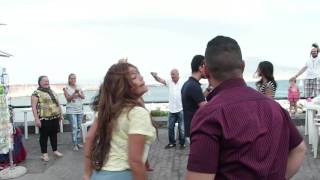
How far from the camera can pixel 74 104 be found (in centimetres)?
1030

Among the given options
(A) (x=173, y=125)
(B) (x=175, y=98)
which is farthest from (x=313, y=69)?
(A) (x=173, y=125)

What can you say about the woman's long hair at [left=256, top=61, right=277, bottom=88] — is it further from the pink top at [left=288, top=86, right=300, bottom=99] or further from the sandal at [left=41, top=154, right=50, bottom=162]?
the pink top at [left=288, top=86, right=300, bottom=99]

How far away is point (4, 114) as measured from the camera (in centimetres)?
820

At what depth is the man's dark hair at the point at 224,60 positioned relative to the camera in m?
2.14

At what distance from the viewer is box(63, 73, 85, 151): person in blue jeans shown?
10.2 meters

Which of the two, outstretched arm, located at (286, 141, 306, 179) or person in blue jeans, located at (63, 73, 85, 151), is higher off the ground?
outstretched arm, located at (286, 141, 306, 179)

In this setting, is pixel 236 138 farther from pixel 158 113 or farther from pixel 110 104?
pixel 158 113

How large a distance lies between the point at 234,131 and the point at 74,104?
28.1 feet

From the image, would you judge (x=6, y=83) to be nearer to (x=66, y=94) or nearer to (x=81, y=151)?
(x=66, y=94)

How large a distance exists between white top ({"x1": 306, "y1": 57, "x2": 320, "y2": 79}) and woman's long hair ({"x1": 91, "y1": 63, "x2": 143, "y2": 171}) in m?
9.88

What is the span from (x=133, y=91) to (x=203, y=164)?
116 centimetres

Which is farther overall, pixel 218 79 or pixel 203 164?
pixel 218 79

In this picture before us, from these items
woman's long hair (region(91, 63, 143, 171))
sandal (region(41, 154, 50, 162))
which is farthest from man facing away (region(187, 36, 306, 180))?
sandal (region(41, 154, 50, 162))

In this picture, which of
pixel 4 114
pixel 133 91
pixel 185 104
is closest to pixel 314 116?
pixel 185 104
